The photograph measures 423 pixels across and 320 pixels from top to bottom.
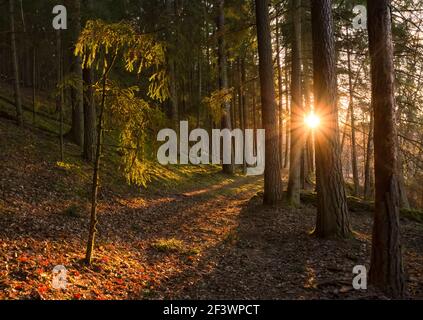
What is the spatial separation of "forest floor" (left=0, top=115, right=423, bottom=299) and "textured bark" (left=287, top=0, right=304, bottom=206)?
870 mm

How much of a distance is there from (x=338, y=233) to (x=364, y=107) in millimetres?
13180

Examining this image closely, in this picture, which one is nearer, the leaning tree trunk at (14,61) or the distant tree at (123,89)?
the distant tree at (123,89)

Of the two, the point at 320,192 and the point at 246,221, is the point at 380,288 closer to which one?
the point at 320,192

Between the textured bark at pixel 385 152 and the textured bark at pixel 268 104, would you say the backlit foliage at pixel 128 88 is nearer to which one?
the textured bark at pixel 385 152

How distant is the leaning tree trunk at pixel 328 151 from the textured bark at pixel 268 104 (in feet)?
12.1

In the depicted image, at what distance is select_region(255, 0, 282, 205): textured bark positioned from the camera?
1264cm

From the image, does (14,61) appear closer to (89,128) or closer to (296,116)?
(89,128)

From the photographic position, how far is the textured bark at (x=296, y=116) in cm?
1373

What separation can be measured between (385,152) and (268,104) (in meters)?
7.28

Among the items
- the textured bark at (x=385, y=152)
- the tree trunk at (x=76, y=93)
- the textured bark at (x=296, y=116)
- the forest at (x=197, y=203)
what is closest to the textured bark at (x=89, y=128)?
the forest at (x=197, y=203)

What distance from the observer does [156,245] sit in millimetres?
9172

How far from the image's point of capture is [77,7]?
1420 centimetres

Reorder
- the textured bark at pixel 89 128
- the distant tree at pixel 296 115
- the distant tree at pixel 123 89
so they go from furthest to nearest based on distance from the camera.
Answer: the textured bark at pixel 89 128 < the distant tree at pixel 296 115 < the distant tree at pixel 123 89

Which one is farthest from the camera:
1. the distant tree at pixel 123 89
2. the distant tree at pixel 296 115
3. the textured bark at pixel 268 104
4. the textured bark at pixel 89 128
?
the textured bark at pixel 89 128
